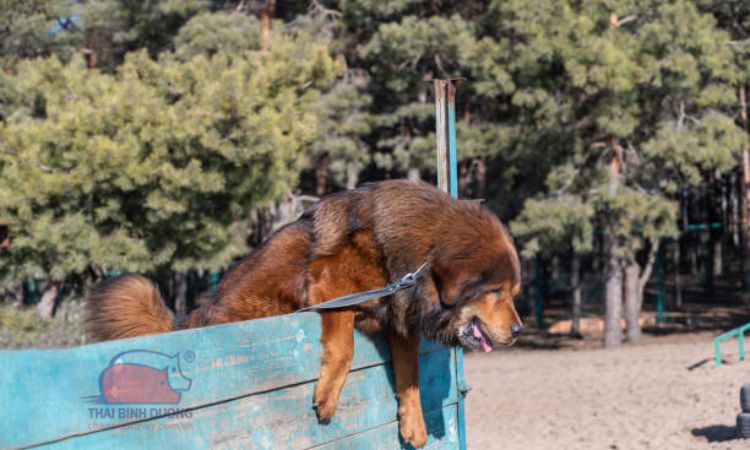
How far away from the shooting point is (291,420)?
3.70m

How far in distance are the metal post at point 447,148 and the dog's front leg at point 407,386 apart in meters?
0.59

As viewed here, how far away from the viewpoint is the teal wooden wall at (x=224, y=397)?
2664 millimetres

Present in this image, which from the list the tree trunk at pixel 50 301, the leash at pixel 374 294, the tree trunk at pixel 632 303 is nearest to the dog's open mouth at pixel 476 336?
the leash at pixel 374 294

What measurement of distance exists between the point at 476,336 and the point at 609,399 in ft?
33.8

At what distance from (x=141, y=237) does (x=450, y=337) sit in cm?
1199

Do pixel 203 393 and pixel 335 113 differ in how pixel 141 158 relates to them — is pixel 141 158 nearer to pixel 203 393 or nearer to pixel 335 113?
pixel 335 113

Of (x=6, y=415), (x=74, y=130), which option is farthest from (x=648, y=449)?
(x=74, y=130)

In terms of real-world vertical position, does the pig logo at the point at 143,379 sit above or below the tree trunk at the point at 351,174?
below

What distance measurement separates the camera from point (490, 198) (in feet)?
72.7

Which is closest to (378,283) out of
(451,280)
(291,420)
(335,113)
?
(451,280)

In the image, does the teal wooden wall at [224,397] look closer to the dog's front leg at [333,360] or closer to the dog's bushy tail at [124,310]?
the dog's front leg at [333,360]

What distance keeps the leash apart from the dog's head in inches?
2.2

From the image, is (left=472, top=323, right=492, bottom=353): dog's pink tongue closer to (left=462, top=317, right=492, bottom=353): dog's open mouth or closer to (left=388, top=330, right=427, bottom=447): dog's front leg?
(left=462, top=317, right=492, bottom=353): dog's open mouth

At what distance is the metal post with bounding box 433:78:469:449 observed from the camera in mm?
4914
